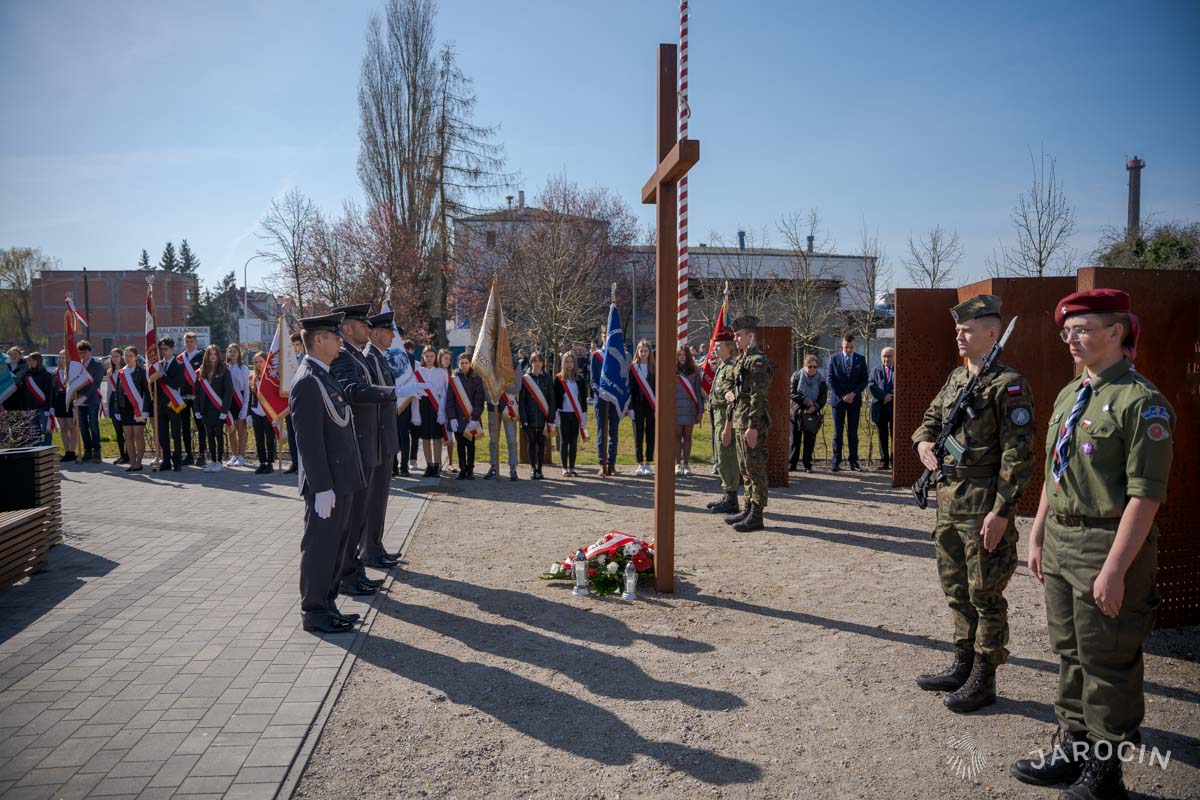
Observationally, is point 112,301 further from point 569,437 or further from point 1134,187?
point 1134,187

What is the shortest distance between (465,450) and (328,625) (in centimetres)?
736

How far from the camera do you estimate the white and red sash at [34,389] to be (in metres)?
14.8

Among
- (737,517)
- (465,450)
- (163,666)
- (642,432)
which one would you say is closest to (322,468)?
(163,666)

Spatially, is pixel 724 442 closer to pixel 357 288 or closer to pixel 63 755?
pixel 63 755

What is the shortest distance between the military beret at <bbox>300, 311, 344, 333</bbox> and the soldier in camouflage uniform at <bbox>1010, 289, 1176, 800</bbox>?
4803 mm

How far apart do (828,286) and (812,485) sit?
19748 millimetres

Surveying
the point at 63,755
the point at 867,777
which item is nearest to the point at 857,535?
the point at 867,777

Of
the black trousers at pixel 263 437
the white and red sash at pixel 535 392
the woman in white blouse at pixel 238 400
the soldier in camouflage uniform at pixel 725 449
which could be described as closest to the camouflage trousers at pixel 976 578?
the soldier in camouflage uniform at pixel 725 449

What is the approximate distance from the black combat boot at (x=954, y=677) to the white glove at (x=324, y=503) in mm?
4211

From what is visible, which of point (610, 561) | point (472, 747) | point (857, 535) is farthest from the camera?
point (857, 535)

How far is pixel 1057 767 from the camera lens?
3.59 metres

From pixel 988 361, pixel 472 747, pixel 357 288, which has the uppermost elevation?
pixel 357 288

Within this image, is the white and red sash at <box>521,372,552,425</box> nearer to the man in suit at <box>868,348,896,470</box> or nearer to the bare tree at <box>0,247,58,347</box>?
the man in suit at <box>868,348,896,470</box>

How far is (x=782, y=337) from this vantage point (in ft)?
39.8
